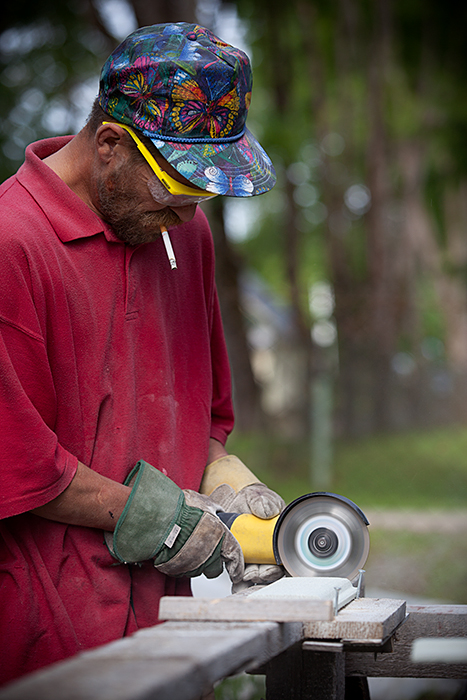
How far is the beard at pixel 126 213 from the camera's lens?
223 cm

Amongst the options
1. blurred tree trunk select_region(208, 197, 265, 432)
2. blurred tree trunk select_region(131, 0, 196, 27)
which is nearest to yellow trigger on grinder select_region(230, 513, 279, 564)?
blurred tree trunk select_region(131, 0, 196, 27)

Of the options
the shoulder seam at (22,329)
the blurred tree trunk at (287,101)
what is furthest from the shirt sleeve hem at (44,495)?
the blurred tree trunk at (287,101)

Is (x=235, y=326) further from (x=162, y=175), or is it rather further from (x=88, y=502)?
(x=88, y=502)

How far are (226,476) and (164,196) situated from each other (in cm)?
96

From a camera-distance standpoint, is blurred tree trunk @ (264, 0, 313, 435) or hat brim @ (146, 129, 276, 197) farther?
blurred tree trunk @ (264, 0, 313, 435)

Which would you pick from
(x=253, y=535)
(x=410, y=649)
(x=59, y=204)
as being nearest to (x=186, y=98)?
(x=59, y=204)

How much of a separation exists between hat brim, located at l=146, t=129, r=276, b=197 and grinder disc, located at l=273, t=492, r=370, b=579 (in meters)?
0.96

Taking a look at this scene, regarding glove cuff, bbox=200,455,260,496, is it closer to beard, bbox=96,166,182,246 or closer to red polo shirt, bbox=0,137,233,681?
red polo shirt, bbox=0,137,233,681

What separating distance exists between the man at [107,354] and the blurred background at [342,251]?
4.79 meters

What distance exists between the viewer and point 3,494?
1943 mm

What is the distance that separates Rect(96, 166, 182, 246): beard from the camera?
7.33 ft

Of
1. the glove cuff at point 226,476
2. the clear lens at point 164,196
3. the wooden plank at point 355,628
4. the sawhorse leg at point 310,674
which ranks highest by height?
the clear lens at point 164,196

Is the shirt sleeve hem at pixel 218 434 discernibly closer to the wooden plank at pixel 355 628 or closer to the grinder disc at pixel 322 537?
the grinder disc at pixel 322 537

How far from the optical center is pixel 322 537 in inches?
94.3
